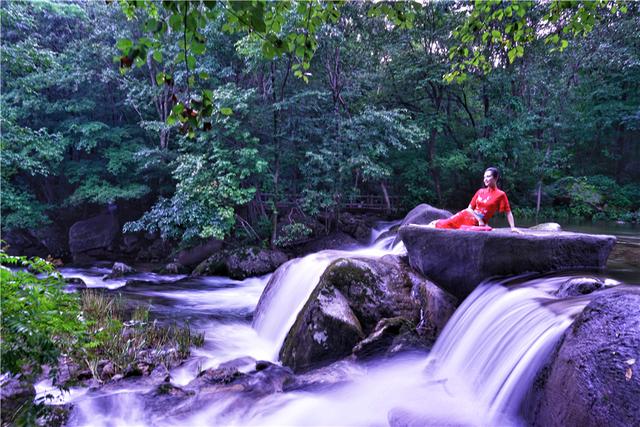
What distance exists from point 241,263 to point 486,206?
7.86 metres

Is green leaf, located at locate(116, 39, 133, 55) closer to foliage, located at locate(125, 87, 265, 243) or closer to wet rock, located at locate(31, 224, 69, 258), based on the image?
foliage, located at locate(125, 87, 265, 243)

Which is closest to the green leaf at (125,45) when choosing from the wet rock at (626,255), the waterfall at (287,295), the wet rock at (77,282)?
the waterfall at (287,295)

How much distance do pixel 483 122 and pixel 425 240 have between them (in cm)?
1233

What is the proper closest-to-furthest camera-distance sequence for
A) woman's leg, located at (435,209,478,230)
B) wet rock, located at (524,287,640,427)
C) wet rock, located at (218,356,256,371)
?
wet rock, located at (524,287,640,427)
wet rock, located at (218,356,256,371)
woman's leg, located at (435,209,478,230)

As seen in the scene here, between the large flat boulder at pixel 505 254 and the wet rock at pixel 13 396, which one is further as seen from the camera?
the large flat boulder at pixel 505 254

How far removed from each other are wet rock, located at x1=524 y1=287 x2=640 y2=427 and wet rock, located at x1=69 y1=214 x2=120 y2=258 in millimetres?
16980

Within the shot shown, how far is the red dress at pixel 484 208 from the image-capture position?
6285 mm

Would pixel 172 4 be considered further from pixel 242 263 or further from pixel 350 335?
pixel 242 263

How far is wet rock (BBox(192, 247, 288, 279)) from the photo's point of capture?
39.8 ft

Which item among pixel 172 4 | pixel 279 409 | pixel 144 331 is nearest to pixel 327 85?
pixel 144 331

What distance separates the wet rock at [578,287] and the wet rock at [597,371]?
1.04 meters

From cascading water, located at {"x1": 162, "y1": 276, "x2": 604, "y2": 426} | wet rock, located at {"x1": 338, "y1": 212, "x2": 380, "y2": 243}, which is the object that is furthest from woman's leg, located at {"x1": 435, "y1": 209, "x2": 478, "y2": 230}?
wet rock, located at {"x1": 338, "y1": 212, "x2": 380, "y2": 243}

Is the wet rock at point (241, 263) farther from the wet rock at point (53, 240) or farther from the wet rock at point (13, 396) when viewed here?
the wet rock at point (13, 396)

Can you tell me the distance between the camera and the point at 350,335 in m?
5.27
